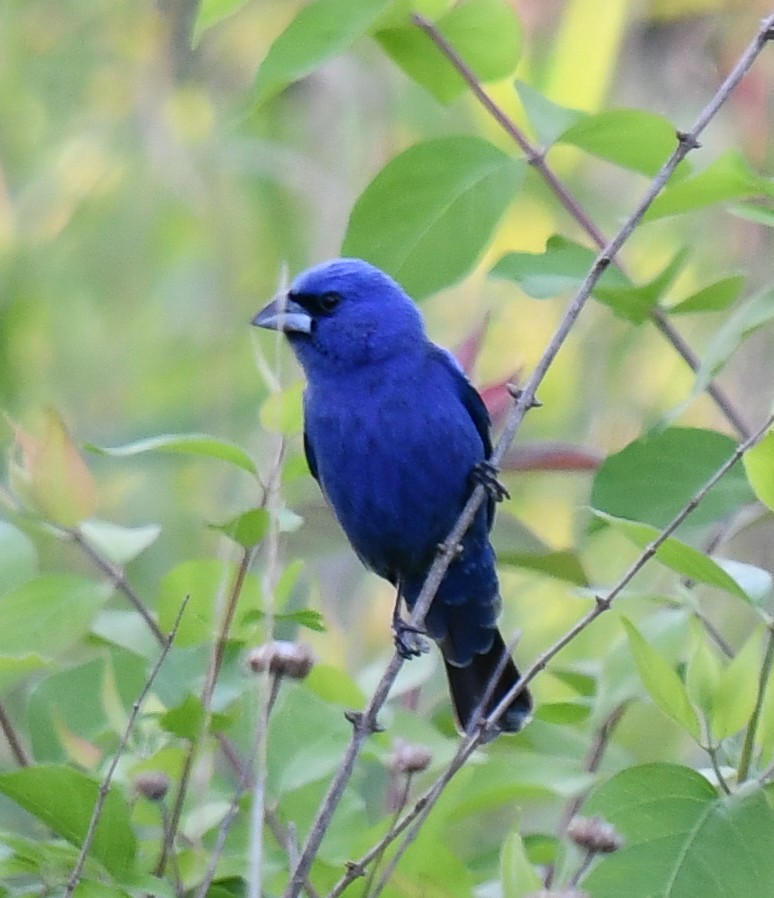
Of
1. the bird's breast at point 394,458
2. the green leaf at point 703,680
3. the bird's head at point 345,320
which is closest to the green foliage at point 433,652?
the green leaf at point 703,680

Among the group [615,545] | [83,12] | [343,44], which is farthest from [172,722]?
[83,12]

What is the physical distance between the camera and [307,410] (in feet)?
10.2

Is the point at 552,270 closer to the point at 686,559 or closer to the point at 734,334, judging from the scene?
the point at 734,334

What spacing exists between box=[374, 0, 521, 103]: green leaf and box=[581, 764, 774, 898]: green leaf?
112cm

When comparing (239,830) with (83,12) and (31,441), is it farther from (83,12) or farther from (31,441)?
(83,12)

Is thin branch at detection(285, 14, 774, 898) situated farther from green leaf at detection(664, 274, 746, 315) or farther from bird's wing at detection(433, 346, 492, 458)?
bird's wing at detection(433, 346, 492, 458)

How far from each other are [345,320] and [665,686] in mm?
1574

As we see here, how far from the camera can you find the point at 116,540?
2.04 metres

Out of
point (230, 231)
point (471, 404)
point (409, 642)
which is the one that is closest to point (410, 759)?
point (409, 642)

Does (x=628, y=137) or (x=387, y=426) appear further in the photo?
(x=387, y=426)

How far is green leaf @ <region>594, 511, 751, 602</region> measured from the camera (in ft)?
5.39

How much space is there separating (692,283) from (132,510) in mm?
1848

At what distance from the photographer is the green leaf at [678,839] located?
167 centimetres

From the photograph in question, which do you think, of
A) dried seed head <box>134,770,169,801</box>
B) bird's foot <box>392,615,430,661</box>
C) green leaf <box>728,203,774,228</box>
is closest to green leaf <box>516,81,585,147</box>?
green leaf <box>728,203,774,228</box>
